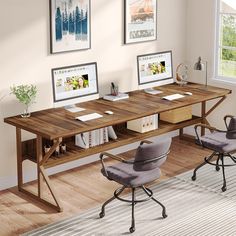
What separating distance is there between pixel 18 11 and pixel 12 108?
3.03 feet

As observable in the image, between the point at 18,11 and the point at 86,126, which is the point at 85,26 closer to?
the point at 18,11

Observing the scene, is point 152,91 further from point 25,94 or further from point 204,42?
point 25,94

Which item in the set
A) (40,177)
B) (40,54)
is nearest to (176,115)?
(40,54)

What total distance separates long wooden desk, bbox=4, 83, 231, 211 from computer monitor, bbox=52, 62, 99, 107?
0.13 m

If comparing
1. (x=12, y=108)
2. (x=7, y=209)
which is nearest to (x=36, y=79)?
(x=12, y=108)

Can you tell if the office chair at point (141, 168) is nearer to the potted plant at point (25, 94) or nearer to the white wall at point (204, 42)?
the potted plant at point (25, 94)

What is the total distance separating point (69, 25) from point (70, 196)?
1707 mm

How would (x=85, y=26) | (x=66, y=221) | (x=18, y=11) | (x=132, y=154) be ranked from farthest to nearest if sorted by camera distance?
1. (x=132, y=154)
2. (x=85, y=26)
3. (x=18, y=11)
4. (x=66, y=221)

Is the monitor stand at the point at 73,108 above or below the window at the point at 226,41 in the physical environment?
below

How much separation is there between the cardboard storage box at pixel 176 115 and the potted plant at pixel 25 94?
5.37ft

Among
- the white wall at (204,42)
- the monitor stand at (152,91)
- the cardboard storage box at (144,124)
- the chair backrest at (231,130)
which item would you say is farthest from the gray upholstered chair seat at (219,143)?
the white wall at (204,42)

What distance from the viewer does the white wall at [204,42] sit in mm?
6992

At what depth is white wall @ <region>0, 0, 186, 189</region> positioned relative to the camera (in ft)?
18.1

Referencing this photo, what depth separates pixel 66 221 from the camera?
5023 millimetres
